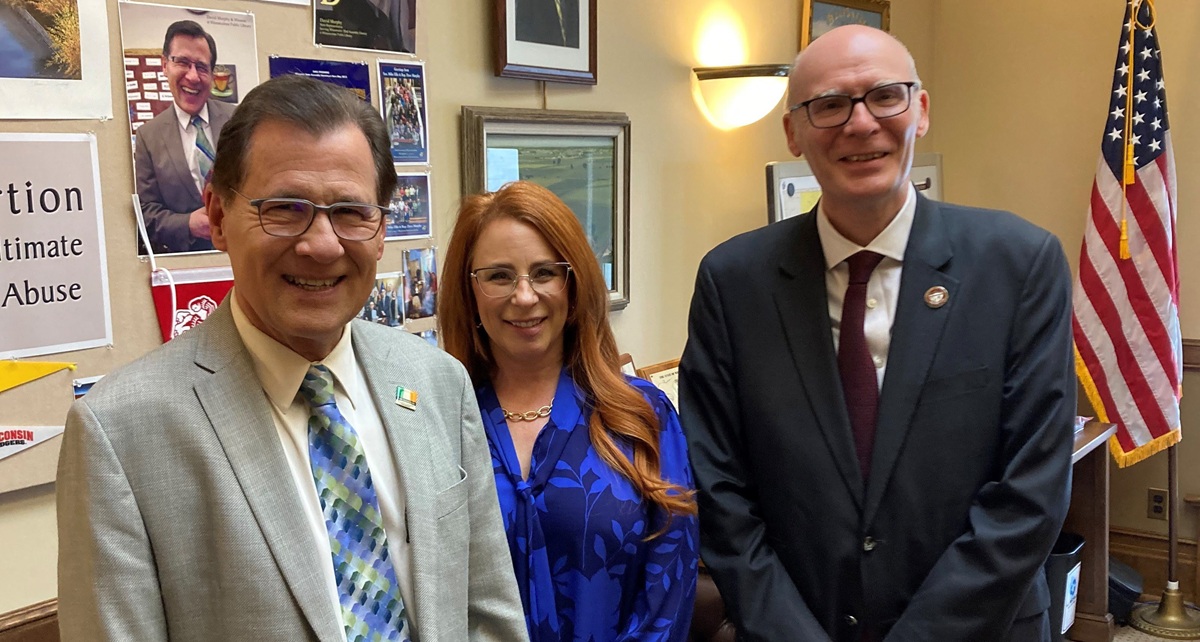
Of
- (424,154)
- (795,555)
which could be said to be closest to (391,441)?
(795,555)

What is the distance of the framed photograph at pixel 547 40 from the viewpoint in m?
2.46

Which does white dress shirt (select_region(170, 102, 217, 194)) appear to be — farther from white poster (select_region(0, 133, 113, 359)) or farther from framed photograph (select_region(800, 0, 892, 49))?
Result: framed photograph (select_region(800, 0, 892, 49))

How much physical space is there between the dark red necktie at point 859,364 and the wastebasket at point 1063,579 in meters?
2.00

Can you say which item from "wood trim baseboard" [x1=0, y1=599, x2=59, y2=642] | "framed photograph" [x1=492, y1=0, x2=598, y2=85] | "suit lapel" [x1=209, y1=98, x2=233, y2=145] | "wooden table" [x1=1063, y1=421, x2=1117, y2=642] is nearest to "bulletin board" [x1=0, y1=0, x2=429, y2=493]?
"suit lapel" [x1=209, y1=98, x2=233, y2=145]

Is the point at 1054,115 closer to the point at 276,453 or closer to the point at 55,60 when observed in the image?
the point at 55,60

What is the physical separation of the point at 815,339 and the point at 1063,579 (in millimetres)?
2190

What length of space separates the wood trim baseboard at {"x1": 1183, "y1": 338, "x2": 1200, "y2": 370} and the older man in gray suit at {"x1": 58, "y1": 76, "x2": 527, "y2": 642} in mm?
3539

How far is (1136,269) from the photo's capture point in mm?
3611

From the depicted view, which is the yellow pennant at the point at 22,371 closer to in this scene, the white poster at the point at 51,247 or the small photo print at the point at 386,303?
the white poster at the point at 51,247

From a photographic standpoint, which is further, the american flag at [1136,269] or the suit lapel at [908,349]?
the american flag at [1136,269]

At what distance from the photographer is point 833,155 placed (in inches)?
62.2

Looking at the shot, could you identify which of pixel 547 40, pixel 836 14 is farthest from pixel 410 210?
pixel 836 14

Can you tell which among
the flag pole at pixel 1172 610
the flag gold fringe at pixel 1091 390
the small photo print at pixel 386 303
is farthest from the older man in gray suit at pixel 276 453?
→ the flag pole at pixel 1172 610

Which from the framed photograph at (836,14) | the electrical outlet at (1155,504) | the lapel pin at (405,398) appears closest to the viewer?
the lapel pin at (405,398)
